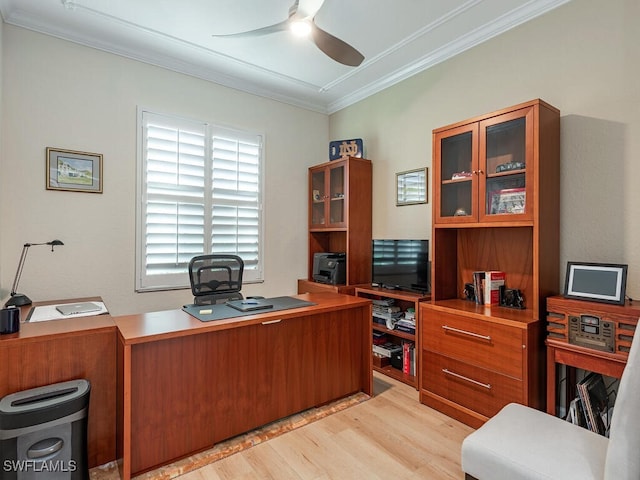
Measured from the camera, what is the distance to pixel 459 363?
2416mm

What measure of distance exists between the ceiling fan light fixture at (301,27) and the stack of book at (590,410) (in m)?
2.65

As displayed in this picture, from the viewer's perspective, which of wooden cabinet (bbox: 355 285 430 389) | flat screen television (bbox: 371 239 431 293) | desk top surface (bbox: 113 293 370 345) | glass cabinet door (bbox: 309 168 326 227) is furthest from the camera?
glass cabinet door (bbox: 309 168 326 227)

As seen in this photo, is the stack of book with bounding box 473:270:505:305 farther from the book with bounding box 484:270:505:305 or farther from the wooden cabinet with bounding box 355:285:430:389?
the wooden cabinet with bounding box 355:285:430:389

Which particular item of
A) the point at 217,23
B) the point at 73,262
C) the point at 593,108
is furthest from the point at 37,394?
the point at 593,108

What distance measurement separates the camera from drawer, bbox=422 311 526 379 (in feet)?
6.93

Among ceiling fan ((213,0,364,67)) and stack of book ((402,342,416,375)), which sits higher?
Result: ceiling fan ((213,0,364,67))

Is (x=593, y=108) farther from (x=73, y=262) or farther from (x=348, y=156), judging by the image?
(x=73, y=262)

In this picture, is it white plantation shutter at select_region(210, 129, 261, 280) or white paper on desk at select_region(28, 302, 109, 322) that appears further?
white plantation shutter at select_region(210, 129, 261, 280)

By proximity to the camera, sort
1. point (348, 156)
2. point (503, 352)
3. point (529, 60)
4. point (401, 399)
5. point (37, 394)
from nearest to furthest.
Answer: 1. point (37, 394)
2. point (503, 352)
3. point (529, 60)
4. point (401, 399)
5. point (348, 156)

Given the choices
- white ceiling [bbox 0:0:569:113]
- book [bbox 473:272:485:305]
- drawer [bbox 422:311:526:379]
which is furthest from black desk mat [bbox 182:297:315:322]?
white ceiling [bbox 0:0:569:113]

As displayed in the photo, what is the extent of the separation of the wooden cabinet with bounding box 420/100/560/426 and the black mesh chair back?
1.60 m

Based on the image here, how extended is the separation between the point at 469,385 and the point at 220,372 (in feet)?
5.31

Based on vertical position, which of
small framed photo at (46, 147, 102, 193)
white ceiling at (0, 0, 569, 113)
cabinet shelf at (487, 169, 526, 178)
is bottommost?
cabinet shelf at (487, 169, 526, 178)

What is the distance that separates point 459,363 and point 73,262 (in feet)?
10.1
